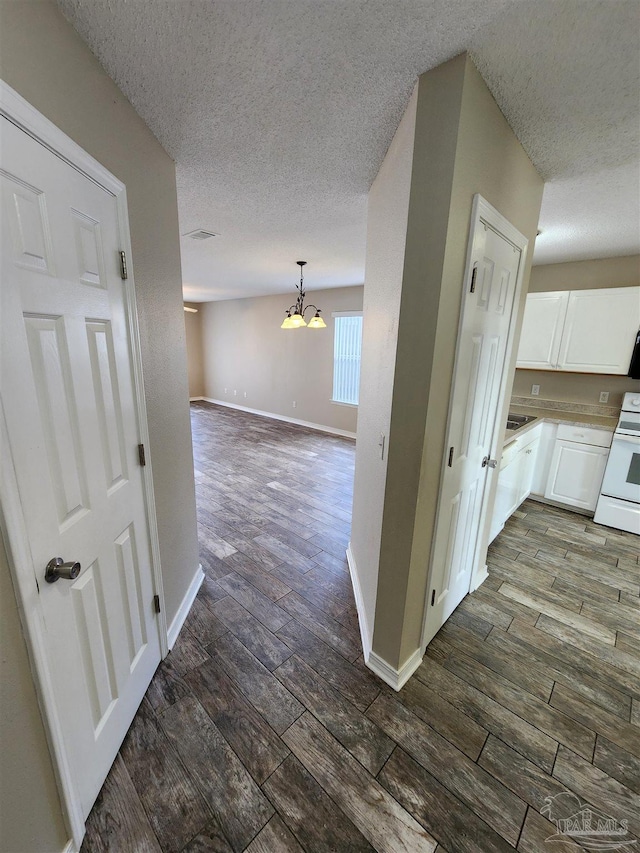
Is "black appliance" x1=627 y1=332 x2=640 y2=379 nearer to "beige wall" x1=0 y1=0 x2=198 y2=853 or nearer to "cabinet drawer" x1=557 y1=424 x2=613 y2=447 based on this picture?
"cabinet drawer" x1=557 y1=424 x2=613 y2=447

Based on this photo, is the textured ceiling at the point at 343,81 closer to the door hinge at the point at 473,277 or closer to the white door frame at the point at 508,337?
the white door frame at the point at 508,337

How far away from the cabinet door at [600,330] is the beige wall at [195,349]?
25.9 ft

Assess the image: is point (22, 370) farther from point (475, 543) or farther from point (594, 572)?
point (594, 572)

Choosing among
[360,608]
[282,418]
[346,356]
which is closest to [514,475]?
[360,608]

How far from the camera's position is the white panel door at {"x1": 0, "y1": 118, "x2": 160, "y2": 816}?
2.77 feet

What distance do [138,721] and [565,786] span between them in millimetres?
1719

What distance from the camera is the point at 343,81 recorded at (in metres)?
1.20

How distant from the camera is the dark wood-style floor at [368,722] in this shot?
3.76 ft

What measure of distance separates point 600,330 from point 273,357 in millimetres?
5441

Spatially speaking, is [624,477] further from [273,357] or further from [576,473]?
[273,357]

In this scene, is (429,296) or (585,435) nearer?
(429,296)

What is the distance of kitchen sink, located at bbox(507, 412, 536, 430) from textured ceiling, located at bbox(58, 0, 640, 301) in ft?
5.57

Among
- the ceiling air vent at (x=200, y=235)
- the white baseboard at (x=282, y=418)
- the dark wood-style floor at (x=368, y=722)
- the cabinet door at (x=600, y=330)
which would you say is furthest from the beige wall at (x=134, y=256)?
the white baseboard at (x=282, y=418)

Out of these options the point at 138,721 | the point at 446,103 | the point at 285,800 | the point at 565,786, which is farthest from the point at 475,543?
the point at 446,103
